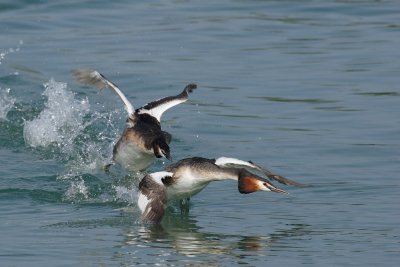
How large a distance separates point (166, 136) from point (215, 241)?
2692mm

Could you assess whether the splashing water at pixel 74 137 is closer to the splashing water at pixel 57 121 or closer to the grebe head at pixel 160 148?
the splashing water at pixel 57 121

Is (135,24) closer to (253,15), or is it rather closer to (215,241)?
(253,15)

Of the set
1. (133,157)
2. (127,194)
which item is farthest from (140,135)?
(127,194)

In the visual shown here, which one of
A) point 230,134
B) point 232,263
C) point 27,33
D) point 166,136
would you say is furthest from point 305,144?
point 27,33

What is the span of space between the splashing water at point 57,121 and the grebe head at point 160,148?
210 cm

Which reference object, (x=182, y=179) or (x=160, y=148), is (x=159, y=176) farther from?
(x=160, y=148)

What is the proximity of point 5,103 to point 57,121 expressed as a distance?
125 cm

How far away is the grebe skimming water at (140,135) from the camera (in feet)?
42.6

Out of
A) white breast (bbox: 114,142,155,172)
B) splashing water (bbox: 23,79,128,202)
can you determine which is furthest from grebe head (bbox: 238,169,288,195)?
white breast (bbox: 114,142,155,172)

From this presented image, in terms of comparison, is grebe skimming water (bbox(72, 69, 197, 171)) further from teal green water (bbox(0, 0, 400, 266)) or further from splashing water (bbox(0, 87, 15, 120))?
splashing water (bbox(0, 87, 15, 120))

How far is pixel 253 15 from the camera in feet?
79.2

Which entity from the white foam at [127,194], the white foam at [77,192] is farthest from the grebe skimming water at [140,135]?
the white foam at [77,192]

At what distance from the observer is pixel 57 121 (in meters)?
15.5

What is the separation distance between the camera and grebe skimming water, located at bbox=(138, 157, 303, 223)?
11.3m
